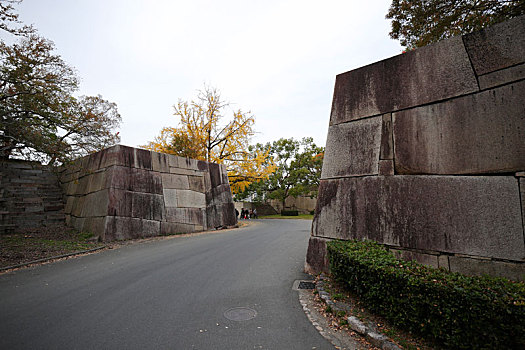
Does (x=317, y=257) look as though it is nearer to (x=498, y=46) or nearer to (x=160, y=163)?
(x=498, y=46)

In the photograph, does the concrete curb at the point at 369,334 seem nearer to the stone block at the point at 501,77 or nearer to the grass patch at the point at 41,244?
the stone block at the point at 501,77

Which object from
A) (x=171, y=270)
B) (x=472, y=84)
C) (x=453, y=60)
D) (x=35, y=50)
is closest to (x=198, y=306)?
(x=171, y=270)

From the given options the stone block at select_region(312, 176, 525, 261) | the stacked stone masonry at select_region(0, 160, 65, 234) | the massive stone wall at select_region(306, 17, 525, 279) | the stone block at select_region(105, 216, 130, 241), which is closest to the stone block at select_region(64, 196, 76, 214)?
the stacked stone masonry at select_region(0, 160, 65, 234)

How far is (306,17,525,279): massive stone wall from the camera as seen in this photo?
4.22 metres

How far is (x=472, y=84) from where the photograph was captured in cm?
478

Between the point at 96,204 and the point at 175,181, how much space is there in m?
4.03

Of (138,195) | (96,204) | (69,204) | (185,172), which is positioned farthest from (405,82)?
(69,204)

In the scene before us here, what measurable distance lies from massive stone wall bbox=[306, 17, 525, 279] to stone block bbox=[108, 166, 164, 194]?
9.83 metres

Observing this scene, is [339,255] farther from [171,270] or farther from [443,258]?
[171,270]

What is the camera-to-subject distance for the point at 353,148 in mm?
6199

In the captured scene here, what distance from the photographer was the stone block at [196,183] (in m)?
15.6

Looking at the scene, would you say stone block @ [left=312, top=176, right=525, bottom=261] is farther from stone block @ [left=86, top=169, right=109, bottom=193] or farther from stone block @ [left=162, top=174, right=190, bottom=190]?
stone block @ [left=86, top=169, right=109, bottom=193]

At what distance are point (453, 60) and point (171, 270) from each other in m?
8.25

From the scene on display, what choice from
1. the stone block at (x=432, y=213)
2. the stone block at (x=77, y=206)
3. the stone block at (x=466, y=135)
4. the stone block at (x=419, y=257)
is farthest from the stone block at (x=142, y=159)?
the stone block at (x=419, y=257)
